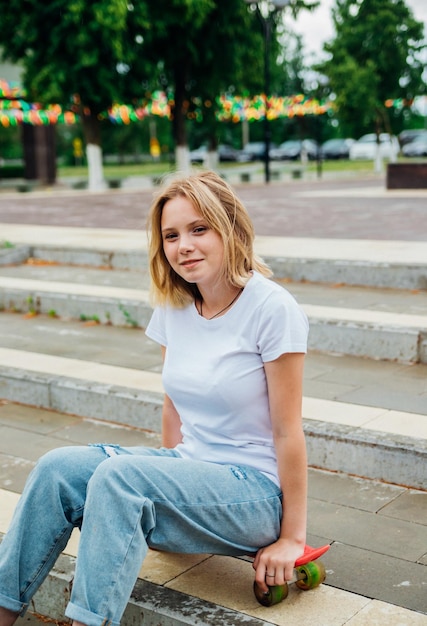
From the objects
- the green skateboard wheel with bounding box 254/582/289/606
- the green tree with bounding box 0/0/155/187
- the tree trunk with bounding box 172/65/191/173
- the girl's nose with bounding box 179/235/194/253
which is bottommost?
the green skateboard wheel with bounding box 254/582/289/606

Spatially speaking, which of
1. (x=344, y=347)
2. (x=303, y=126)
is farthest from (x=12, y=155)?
(x=344, y=347)

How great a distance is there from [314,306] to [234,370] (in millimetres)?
3306

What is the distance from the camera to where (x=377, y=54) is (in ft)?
114

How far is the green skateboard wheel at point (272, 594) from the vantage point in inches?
99.8

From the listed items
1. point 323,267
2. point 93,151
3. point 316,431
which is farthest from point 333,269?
A: point 93,151

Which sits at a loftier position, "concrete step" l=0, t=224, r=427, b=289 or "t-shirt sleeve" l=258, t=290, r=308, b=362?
"t-shirt sleeve" l=258, t=290, r=308, b=362

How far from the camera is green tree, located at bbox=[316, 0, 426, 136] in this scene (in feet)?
109

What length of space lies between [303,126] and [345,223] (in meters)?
49.4

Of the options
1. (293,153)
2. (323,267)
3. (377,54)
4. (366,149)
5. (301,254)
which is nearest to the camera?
(323,267)

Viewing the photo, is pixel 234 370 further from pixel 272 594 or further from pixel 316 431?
pixel 316 431

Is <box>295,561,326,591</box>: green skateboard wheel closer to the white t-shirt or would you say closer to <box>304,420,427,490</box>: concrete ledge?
the white t-shirt

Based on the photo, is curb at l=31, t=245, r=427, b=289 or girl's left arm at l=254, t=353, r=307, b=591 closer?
girl's left arm at l=254, t=353, r=307, b=591

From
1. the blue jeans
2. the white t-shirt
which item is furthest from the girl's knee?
the white t-shirt

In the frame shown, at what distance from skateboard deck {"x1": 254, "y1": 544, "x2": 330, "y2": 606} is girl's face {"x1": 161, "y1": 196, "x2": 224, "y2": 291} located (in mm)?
862
